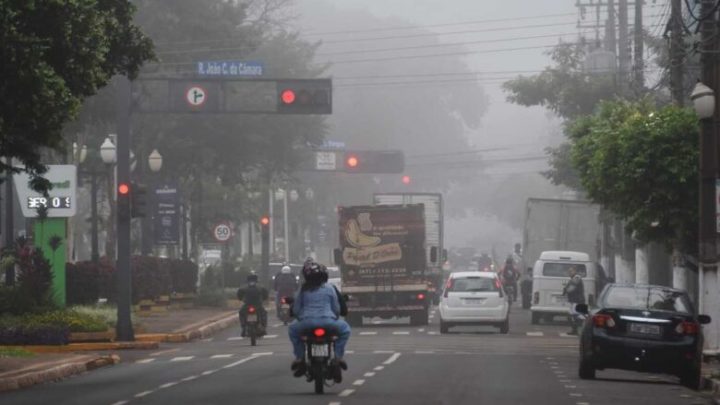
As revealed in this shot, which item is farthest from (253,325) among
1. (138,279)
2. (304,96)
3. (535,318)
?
(535,318)

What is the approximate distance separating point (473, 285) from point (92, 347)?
11.7 metres

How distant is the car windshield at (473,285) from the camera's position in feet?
149

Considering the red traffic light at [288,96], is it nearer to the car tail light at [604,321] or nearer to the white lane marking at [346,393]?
the car tail light at [604,321]

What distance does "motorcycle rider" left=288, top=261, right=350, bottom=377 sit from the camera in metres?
23.5

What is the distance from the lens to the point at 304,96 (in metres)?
43.1

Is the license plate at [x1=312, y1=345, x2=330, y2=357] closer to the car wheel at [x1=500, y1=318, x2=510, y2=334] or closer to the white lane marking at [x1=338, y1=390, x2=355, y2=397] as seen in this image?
the white lane marking at [x1=338, y1=390, x2=355, y2=397]

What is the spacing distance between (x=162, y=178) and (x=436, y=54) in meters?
133

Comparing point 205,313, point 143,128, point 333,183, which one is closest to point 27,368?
point 205,313

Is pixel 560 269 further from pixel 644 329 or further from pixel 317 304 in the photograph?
pixel 317 304

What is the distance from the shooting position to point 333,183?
395 feet

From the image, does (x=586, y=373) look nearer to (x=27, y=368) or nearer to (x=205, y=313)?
(x=27, y=368)

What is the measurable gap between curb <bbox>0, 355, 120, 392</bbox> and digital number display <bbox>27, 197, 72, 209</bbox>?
292 inches

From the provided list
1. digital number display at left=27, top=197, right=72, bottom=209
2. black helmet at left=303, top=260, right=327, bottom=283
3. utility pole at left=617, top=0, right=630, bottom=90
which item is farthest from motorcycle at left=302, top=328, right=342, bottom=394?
utility pole at left=617, top=0, right=630, bottom=90

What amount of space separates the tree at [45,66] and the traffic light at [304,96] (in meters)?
17.3
